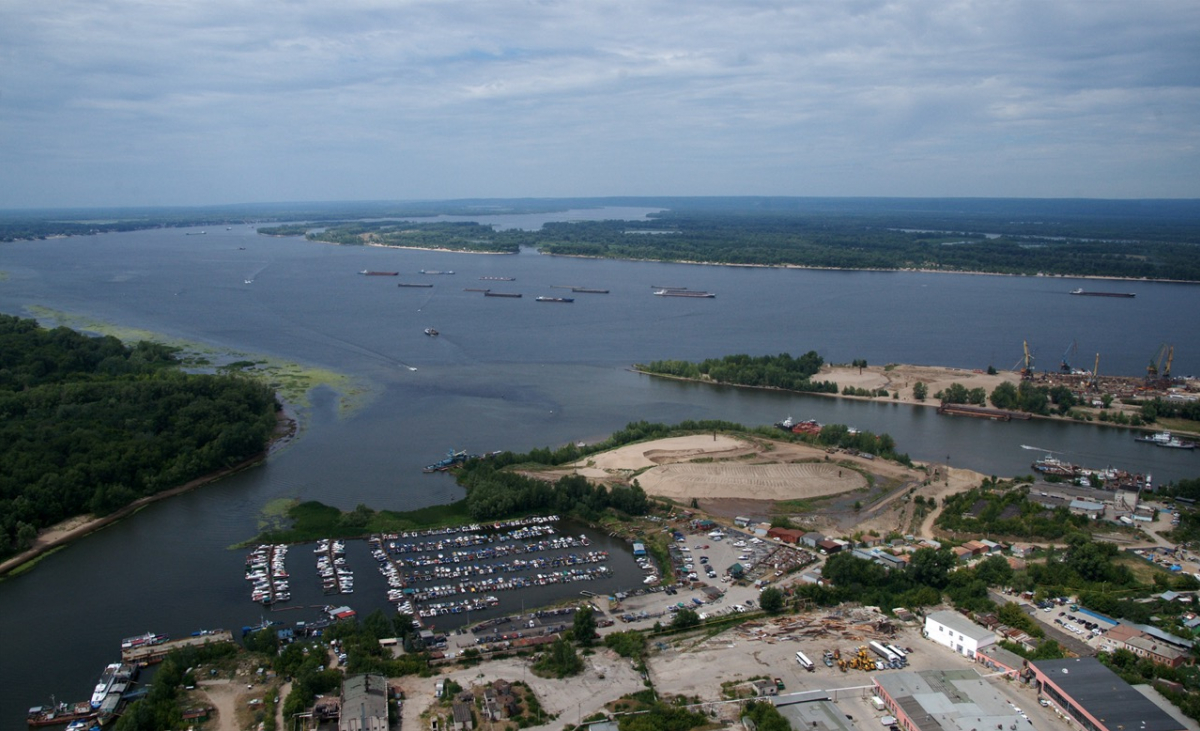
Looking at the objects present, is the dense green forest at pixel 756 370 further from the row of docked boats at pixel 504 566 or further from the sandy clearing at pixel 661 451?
the row of docked boats at pixel 504 566

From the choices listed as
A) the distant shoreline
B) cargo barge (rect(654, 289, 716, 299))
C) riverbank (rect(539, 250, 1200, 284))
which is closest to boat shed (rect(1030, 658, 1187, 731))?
cargo barge (rect(654, 289, 716, 299))

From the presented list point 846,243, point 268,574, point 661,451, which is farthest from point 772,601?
point 846,243

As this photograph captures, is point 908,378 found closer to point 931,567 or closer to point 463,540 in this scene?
point 931,567

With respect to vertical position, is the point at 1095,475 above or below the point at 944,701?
above

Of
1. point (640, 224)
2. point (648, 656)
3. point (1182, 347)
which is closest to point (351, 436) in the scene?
point (648, 656)

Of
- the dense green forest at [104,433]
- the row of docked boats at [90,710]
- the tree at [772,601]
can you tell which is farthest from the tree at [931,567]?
the dense green forest at [104,433]

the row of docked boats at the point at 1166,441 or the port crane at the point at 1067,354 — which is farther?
the port crane at the point at 1067,354
